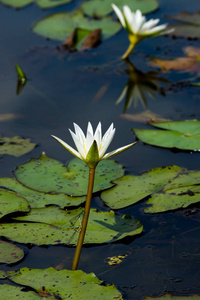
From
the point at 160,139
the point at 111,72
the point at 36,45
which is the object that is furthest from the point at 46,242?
the point at 36,45

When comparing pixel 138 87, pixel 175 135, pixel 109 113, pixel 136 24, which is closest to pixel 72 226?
pixel 175 135

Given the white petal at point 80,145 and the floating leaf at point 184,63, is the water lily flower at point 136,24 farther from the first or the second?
the white petal at point 80,145


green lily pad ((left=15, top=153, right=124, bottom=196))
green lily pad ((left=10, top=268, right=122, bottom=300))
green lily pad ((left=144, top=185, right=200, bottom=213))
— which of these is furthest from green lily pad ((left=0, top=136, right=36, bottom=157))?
green lily pad ((left=10, top=268, right=122, bottom=300))

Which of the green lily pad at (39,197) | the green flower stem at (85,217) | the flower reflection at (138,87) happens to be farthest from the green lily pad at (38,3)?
the green flower stem at (85,217)

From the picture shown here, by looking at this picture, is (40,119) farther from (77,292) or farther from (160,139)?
(77,292)

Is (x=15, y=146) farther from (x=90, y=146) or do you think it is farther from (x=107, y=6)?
(x=107, y=6)

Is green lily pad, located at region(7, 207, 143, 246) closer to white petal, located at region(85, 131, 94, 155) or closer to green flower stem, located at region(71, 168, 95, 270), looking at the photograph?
green flower stem, located at region(71, 168, 95, 270)
